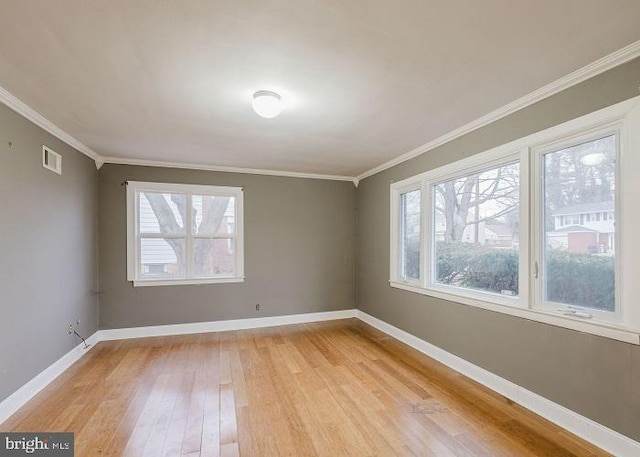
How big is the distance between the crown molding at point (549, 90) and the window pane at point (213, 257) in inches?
122

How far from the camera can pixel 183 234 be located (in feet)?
14.3

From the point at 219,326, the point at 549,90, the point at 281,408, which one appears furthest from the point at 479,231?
the point at 219,326

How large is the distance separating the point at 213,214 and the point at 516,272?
3.91 metres

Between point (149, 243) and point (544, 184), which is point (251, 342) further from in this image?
point (544, 184)

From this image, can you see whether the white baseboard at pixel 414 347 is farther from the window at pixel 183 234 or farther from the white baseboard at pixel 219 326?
the window at pixel 183 234

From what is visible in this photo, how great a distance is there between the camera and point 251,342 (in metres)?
3.95

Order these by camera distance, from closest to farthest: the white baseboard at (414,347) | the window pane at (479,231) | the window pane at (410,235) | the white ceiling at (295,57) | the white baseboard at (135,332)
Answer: the white ceiling at (295,57) < the white baseboard at (414,347) < the white baseboard at (135,332) < the window pane at (479,231) < the window pane at (410,235)

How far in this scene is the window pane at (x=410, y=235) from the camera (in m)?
3.90

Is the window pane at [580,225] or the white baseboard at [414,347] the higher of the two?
the window pane at [580,225]

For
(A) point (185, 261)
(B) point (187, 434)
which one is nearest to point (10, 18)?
(B) point (187, 434)

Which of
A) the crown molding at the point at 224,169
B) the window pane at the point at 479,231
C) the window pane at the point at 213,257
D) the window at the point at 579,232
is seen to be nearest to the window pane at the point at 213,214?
the window pane at the point at 213,257

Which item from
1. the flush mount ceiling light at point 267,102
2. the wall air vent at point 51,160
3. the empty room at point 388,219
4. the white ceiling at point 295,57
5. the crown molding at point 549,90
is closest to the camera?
the white ceiling at point 295,57

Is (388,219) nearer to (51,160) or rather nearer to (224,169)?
(224,169)

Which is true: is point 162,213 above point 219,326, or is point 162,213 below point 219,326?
above
